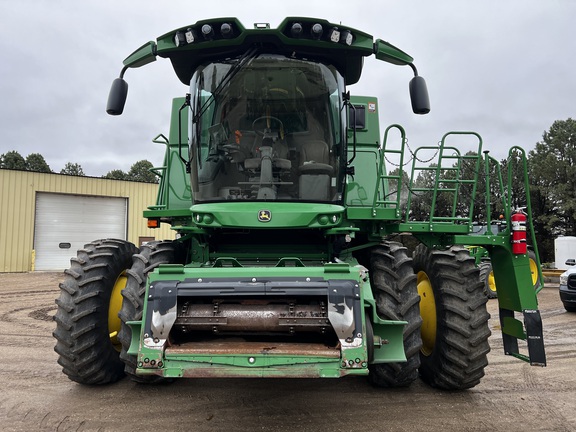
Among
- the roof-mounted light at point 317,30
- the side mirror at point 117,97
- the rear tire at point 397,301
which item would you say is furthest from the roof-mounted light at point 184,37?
the rear tire at point 397,301

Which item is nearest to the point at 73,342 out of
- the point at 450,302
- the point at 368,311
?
the point at 368,311

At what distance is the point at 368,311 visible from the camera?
10.9 feet

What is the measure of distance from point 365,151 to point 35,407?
161 inches

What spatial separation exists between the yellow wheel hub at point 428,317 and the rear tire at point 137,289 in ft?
8.18

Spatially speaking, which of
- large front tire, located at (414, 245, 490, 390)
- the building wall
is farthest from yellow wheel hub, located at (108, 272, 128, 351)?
the building wall

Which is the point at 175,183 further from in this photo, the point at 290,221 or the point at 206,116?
the point at 290,221

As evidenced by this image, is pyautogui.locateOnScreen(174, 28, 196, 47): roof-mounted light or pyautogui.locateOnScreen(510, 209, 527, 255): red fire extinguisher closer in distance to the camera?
pyautogui.locateOnScreen(174, 28, 196, 47): roof-mounted light

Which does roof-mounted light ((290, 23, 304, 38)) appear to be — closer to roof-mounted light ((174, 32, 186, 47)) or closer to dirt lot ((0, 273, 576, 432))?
roof-mounted light ((174, 32, 186, 47))

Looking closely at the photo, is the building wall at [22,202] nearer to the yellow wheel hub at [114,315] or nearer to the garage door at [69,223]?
the garage door at [69,223]

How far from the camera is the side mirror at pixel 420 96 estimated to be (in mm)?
4207

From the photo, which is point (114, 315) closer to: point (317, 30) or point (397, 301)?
point (397, 301)

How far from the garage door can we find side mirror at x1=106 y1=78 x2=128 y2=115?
58.9 feet

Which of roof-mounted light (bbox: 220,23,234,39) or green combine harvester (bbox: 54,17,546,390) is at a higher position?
roof-mounted light (bbox: 220,23,234,39)

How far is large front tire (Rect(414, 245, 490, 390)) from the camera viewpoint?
4.16 m
